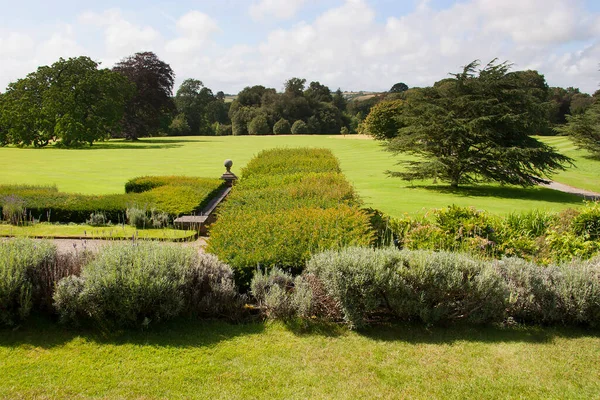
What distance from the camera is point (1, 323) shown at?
4742 mm

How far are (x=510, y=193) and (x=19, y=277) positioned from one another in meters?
17.2

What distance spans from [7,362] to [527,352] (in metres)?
4.83

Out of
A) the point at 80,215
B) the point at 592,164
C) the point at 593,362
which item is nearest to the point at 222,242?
the point at 593,362

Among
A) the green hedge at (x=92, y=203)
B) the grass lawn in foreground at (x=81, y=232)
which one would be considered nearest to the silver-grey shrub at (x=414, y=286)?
the grass lawn in foreground at (x=81, y=232)

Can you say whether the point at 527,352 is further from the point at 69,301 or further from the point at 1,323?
the point at 1,323

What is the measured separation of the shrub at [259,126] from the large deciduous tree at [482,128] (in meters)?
54.3

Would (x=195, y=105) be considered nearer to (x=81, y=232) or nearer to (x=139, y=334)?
(x=81, y=232)

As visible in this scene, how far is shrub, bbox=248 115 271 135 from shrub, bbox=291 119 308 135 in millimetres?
4382

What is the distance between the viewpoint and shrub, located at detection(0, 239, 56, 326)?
15.3 ft

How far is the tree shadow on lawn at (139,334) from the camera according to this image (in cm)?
451

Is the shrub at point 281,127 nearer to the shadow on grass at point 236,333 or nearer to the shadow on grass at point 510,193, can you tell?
the shadow on grass at point 510,193

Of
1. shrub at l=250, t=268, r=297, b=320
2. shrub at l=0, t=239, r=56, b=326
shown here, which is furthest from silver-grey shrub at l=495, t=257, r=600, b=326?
shrub at l=0, t=239, r=56, b=326

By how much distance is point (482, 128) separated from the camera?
16328 mm

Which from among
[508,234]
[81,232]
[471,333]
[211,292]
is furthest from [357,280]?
[81,232]
